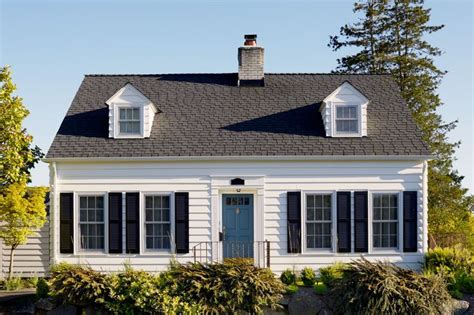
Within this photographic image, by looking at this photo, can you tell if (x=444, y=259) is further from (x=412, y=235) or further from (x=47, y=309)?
(x=47, y=309)

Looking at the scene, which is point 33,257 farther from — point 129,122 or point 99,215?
point 129,122

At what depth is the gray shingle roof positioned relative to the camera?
1861cm

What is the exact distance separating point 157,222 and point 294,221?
3.74 meters

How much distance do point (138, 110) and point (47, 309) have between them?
6.24 metres

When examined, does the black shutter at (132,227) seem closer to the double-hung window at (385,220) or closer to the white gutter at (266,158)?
the white gutter at (266,158)

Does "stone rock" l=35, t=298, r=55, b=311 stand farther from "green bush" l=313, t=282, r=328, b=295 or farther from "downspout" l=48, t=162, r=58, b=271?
"green bush" l=313, t=282, r=328, b=295

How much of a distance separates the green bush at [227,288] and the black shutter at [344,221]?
12.3 ft

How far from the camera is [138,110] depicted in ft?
63.0

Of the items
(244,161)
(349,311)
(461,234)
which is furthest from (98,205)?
(461,234)

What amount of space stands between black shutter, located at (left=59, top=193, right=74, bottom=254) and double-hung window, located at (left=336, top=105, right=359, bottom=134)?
25.4 ft

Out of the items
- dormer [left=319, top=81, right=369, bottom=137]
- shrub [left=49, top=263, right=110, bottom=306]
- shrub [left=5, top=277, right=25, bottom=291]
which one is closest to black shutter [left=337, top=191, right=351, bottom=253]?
dormer [left=319, top=81, right=369, bottom=137]

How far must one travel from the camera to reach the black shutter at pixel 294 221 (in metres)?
18.3

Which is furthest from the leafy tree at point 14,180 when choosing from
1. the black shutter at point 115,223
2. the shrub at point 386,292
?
the shrub at point 386,292

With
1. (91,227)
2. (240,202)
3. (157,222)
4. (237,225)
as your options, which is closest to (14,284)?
(91,227)
